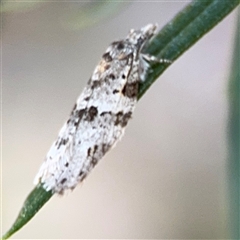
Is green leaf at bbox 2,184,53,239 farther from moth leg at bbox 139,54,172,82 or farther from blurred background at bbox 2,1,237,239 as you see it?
blurred background at bbox 2,1,237,239

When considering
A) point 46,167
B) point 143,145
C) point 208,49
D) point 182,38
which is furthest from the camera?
point 143,145

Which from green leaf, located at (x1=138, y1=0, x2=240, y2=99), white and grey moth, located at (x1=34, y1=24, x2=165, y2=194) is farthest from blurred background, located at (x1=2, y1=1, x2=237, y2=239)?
green leaf, located at (x1=138, y1=0, x2=240, y2=99)

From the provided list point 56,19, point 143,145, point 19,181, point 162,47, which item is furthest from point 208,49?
point 19,181

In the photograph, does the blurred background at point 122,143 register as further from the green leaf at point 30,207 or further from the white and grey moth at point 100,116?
the green leaf at point 30,207

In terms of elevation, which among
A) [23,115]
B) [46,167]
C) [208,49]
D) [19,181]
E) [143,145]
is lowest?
[46,167]

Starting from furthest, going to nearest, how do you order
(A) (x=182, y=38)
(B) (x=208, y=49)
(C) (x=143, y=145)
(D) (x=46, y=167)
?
(C) (x=143, y=145), (B) (x=208, y=49), (D) (x=46, y=167), (A) (x=182, y=38)

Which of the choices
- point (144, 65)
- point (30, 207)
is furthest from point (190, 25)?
point (30, 207)

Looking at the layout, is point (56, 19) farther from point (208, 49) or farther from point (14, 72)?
point (208, 49)

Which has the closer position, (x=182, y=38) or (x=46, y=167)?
(x=182, y=38)
